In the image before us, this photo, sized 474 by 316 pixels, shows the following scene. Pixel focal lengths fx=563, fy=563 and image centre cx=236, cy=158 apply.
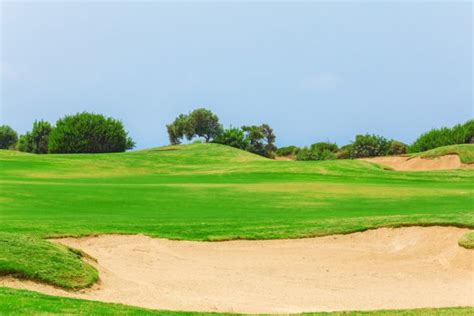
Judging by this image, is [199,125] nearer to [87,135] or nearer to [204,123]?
[204,123]

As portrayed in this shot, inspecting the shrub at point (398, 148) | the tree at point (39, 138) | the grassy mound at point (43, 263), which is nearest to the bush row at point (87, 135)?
the tree at point (39, 138)

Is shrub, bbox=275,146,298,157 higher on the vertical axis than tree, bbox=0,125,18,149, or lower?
lower

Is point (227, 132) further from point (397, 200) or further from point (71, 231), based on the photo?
point (71, 231)

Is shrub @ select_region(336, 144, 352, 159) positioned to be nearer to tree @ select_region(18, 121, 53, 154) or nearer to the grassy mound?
tree @ select_region(18, 121, 53, 154)

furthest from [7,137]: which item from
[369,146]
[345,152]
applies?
[369,146]

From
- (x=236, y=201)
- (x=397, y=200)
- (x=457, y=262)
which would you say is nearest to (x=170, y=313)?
(x=457, y=262)

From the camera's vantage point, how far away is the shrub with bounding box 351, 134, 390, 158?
85.7 metres

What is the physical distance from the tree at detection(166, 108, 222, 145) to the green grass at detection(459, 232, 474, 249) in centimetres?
9541

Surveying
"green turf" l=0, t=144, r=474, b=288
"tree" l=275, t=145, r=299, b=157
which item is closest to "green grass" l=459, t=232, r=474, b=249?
"green turf" l=0, t=144, r=474, b=288

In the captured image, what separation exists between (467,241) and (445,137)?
69.2 metres

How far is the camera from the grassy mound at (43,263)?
37.3ft

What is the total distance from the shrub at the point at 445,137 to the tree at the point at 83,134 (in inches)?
1841

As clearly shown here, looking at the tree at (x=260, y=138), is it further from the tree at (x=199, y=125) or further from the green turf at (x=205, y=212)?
the green turf at (x=205, y=212)

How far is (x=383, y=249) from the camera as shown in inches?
688
